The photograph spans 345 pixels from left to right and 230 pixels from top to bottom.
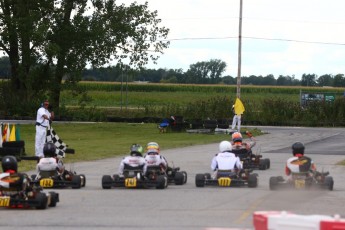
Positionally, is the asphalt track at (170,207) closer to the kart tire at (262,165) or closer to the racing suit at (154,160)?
the racing suit at (154,160)

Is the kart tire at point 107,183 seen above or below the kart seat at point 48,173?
below

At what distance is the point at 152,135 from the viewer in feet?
144

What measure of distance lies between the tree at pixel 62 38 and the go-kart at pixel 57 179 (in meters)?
31.3

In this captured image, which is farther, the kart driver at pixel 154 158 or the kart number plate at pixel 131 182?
the kart driver at pixel 154 158

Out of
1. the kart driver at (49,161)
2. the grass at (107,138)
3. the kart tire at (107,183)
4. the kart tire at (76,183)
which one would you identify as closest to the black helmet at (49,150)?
the kart driver at (49,161)

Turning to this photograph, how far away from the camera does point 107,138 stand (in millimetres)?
41844

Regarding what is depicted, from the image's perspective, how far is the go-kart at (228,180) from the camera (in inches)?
722

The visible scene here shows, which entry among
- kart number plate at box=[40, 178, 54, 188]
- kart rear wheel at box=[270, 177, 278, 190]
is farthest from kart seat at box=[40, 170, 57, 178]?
kart rear wheel at box=[270, 177, 278, 190]

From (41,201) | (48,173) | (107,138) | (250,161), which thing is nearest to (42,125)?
(250,161)

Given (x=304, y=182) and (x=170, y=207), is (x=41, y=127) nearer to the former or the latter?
(x=304, y=182)

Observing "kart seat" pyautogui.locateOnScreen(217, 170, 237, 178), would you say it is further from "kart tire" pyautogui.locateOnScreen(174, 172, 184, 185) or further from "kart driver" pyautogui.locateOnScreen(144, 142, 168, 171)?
"kart driver" pyautogui.locateOnScreen(144, 142, 168, 171)

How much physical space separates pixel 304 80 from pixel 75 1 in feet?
310

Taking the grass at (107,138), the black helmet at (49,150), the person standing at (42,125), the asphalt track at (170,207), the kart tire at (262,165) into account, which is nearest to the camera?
the asphalt track at (170,207)

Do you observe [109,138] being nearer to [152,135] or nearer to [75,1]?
[152,135]
